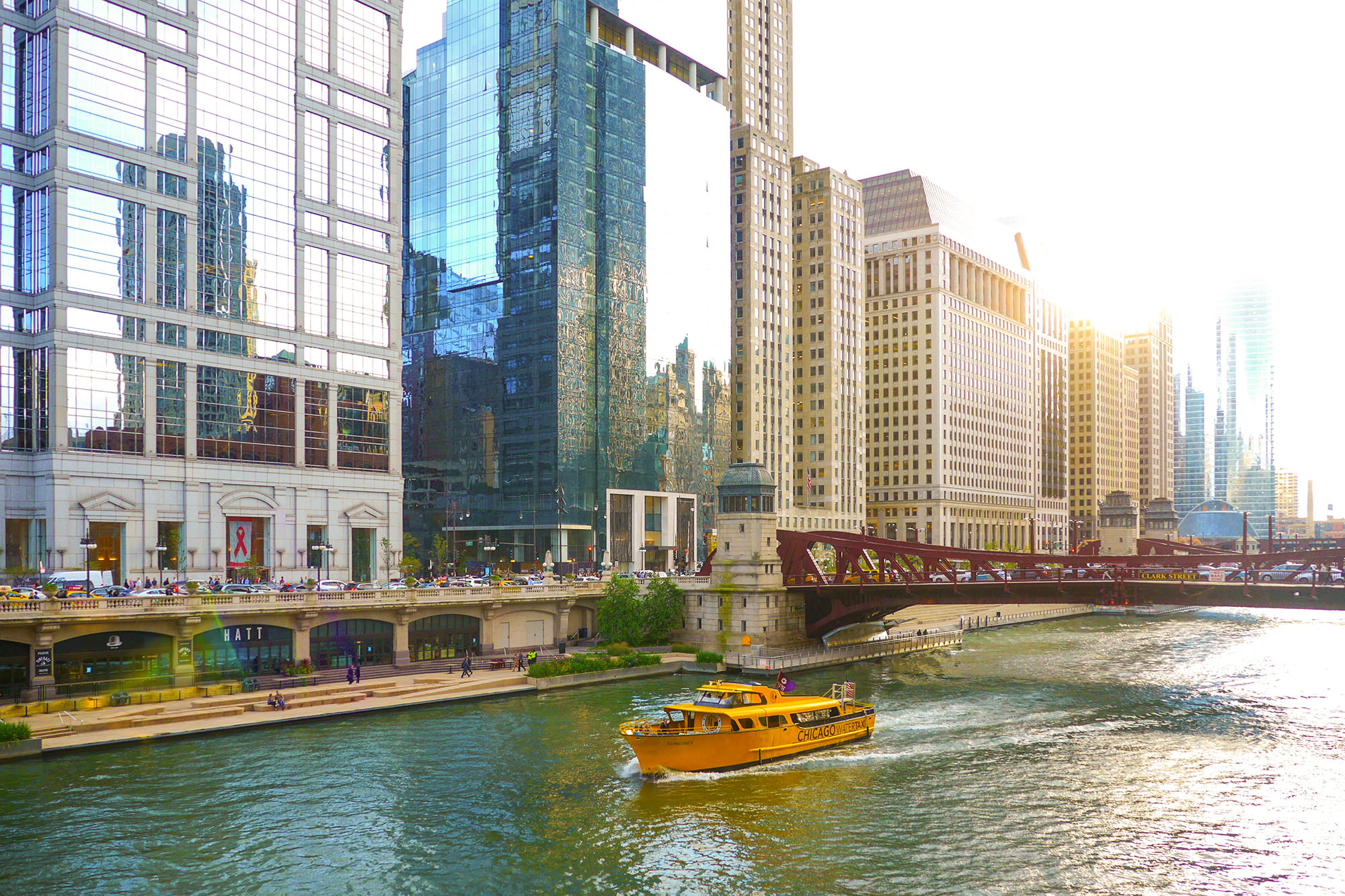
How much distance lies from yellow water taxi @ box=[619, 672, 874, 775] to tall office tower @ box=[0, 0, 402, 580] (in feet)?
164

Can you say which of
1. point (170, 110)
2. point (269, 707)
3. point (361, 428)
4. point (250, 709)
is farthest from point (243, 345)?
point (269, 707)

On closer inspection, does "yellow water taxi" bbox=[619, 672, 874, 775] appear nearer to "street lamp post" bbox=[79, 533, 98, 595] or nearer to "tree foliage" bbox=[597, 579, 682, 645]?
"tree foliage" bbox=[597, 579, 682, 645]

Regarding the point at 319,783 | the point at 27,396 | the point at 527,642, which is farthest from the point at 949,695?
the point at 27,396

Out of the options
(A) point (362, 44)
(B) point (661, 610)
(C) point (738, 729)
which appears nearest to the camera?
(C) point (738, 729)

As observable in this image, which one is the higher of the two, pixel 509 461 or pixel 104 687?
pixel 509 461

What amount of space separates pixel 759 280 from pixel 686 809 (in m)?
145

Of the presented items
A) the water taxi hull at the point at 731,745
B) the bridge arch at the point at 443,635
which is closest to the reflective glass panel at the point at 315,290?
the bridge arch at the point at 443,635

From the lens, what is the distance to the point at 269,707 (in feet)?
217

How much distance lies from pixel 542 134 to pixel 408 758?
10245 centimetres

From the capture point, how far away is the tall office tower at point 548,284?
140250 millimetres

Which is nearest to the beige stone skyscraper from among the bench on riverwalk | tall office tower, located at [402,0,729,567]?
tall office tower, located at [402,0,729,567]

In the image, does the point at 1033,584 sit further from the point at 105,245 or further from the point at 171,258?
the point at 105,245

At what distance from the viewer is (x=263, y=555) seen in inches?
3954

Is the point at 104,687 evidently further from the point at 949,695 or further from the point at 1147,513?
the point at 1147,513
